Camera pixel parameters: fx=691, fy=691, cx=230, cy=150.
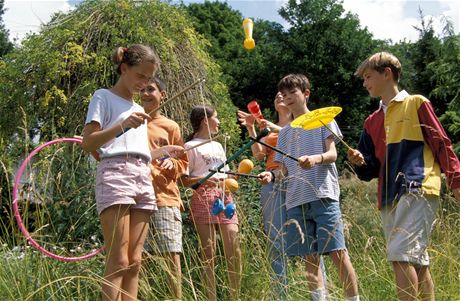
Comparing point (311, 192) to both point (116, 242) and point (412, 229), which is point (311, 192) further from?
point (116, 242)

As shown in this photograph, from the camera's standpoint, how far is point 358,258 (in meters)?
3.44

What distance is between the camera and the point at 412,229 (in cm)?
258

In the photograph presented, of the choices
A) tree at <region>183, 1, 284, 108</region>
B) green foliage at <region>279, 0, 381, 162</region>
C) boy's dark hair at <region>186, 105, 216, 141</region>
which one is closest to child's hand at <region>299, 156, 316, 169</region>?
boy's dark hair at <region>186, 105, 216, 141</region>

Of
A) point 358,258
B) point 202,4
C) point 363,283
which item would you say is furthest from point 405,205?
point 202,4

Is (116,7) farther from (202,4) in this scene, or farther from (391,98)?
(202,4)

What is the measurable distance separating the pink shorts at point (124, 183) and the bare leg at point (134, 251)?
44 millimetres

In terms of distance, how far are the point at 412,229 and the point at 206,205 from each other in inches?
45.2

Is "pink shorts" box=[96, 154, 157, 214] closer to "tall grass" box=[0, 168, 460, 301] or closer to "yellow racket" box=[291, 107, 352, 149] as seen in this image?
"tall grass" box=[0, 168, 460, 301]

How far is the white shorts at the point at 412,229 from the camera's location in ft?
8.36

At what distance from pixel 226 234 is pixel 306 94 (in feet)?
2.61

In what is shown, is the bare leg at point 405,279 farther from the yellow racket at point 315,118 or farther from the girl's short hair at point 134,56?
the girl's short hair at point 134,56

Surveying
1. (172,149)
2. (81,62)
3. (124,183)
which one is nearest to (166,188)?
(172,149)

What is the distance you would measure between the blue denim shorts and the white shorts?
12.8 inches

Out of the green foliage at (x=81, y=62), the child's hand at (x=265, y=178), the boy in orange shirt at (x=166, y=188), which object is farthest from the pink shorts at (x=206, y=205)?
the green foliage at (x=81, y=62)
